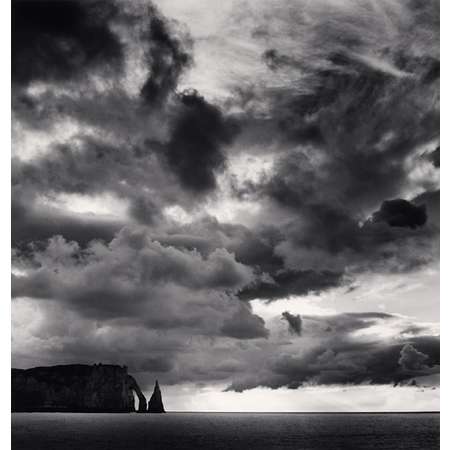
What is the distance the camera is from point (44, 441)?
139 meters
